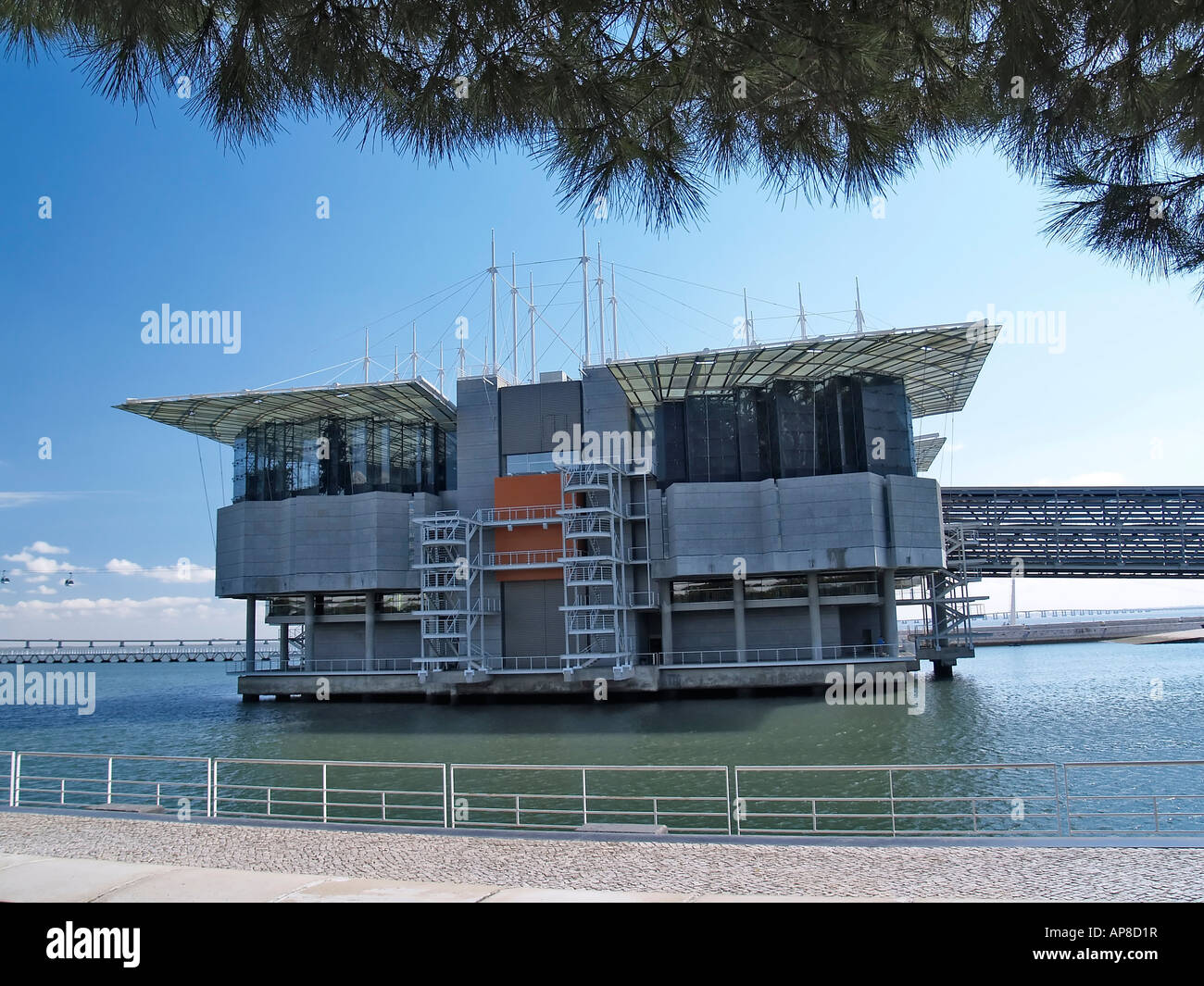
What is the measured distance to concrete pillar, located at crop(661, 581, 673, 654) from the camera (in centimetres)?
5284

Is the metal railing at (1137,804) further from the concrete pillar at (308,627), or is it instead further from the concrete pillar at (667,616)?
the concrete pillar at (308,627)

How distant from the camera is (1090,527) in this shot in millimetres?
81750

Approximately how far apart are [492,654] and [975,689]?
26.3 m

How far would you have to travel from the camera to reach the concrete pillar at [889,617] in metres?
50.6

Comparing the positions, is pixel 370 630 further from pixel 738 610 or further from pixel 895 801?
pixel 895 801

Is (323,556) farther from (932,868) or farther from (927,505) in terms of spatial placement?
(932,868)

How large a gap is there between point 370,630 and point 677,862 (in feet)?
162

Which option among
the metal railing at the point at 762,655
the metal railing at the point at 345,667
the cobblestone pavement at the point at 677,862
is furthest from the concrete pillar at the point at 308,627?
the cobblestone pavement at the point at 677,862

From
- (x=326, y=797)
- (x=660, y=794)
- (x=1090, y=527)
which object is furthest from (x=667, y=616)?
(x=1090, y=527)

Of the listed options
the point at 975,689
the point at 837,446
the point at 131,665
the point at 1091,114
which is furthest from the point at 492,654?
the point at 131,665

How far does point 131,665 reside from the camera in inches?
6511

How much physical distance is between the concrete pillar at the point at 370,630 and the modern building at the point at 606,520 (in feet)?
0.58

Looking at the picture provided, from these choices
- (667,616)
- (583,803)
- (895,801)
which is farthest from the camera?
(667,616)
